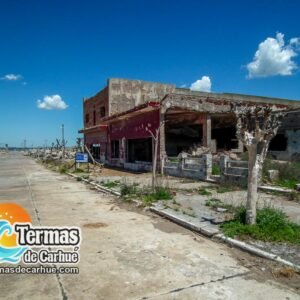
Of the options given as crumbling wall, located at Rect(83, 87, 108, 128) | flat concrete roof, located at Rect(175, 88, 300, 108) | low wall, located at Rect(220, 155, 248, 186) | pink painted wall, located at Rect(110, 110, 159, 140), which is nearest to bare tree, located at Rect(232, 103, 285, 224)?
low wall, located at Rect(220, 155, 248, 186)

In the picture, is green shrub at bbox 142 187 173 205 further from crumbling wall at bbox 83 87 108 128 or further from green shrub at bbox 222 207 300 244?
crumbling wall at bbox 83 87 108 128

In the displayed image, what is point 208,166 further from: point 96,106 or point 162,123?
point 96,106

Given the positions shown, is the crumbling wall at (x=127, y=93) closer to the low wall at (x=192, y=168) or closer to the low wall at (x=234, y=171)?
the low wall at (x=192, y=168)

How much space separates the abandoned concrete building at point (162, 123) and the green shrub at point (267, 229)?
10.4m

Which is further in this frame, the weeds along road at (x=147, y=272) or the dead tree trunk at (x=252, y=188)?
the dead tree trunk at (x=252, y=188)

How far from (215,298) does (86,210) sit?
20.5ft

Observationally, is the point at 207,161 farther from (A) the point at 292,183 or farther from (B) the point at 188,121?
(B) the point at 188,121

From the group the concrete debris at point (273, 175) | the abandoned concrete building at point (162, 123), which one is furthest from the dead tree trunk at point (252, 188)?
the abandoned concrete building at point (162, 123)

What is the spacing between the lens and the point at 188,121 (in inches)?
913

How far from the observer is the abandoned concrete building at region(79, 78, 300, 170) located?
20188 millimetres

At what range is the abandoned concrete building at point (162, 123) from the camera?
20.2 metres

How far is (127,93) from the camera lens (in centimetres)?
2969

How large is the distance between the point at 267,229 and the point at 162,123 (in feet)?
38.2

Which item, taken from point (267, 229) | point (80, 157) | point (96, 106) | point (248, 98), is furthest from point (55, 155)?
point (267, 229)
